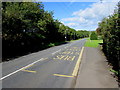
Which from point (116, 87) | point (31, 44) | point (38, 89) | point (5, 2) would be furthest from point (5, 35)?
point (116, 87)

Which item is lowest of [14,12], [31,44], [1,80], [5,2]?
[1,80]

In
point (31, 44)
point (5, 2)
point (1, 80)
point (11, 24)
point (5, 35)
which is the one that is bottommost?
point (1, 80)

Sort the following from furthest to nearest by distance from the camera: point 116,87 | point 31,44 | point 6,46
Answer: point 31,44 → point 6,46 → point 116,87

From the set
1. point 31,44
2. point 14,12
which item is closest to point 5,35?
point 14,12

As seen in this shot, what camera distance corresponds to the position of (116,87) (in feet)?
17.8

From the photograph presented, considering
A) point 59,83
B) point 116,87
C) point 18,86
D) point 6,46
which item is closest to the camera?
point 116,87

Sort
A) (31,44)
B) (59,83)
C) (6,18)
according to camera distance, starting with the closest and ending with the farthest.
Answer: (59,83), (6,18), (31,44)

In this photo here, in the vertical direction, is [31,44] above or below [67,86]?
above

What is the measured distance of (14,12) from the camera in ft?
49.1

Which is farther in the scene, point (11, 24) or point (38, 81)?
point (11, 24)

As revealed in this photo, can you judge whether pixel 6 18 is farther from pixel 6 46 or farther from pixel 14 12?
pixel 6 46

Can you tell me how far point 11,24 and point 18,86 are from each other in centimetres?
1149

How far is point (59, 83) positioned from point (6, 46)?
1340 cm

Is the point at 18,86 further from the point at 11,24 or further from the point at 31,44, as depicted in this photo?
the point at 31,44
